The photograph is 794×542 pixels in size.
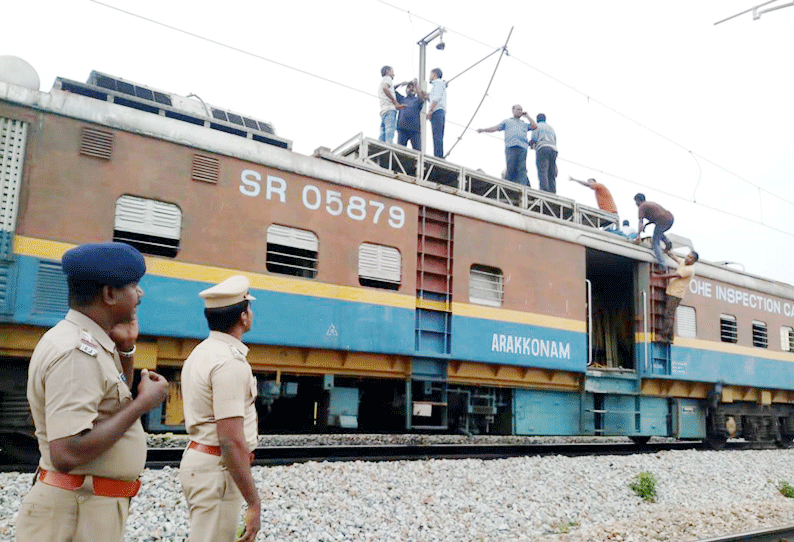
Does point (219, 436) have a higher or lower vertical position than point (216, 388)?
lower

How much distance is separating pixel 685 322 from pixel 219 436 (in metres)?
11.5

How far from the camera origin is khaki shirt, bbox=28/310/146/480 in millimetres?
2090

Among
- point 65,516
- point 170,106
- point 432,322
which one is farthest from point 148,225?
point 65,516

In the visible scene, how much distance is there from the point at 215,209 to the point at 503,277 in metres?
4.46

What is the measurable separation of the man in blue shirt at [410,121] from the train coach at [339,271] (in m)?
1.00

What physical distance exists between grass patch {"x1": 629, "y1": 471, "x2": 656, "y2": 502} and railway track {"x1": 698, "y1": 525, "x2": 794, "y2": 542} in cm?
144

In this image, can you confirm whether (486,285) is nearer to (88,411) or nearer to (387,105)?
(387,105)

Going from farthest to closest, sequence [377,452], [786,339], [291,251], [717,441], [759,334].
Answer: [786,339]
[759,334]
[717,441]
[377,452]
[291,251]

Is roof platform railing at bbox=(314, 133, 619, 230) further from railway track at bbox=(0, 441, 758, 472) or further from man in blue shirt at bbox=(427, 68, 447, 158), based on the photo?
railway track at bbox=(0, 441, 758, 472)

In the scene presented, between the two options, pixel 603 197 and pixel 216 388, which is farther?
pixel 603 197

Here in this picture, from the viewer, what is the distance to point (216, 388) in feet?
9.25

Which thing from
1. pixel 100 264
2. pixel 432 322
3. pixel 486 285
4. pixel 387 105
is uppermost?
pixel 387 105

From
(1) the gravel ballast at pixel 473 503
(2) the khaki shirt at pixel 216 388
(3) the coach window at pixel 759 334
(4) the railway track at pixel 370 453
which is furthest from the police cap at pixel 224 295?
(3) the coach window at pixel 759 334

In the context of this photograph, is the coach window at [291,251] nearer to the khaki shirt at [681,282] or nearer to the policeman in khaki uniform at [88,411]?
the policeman in khaki uniform at [88,411]
